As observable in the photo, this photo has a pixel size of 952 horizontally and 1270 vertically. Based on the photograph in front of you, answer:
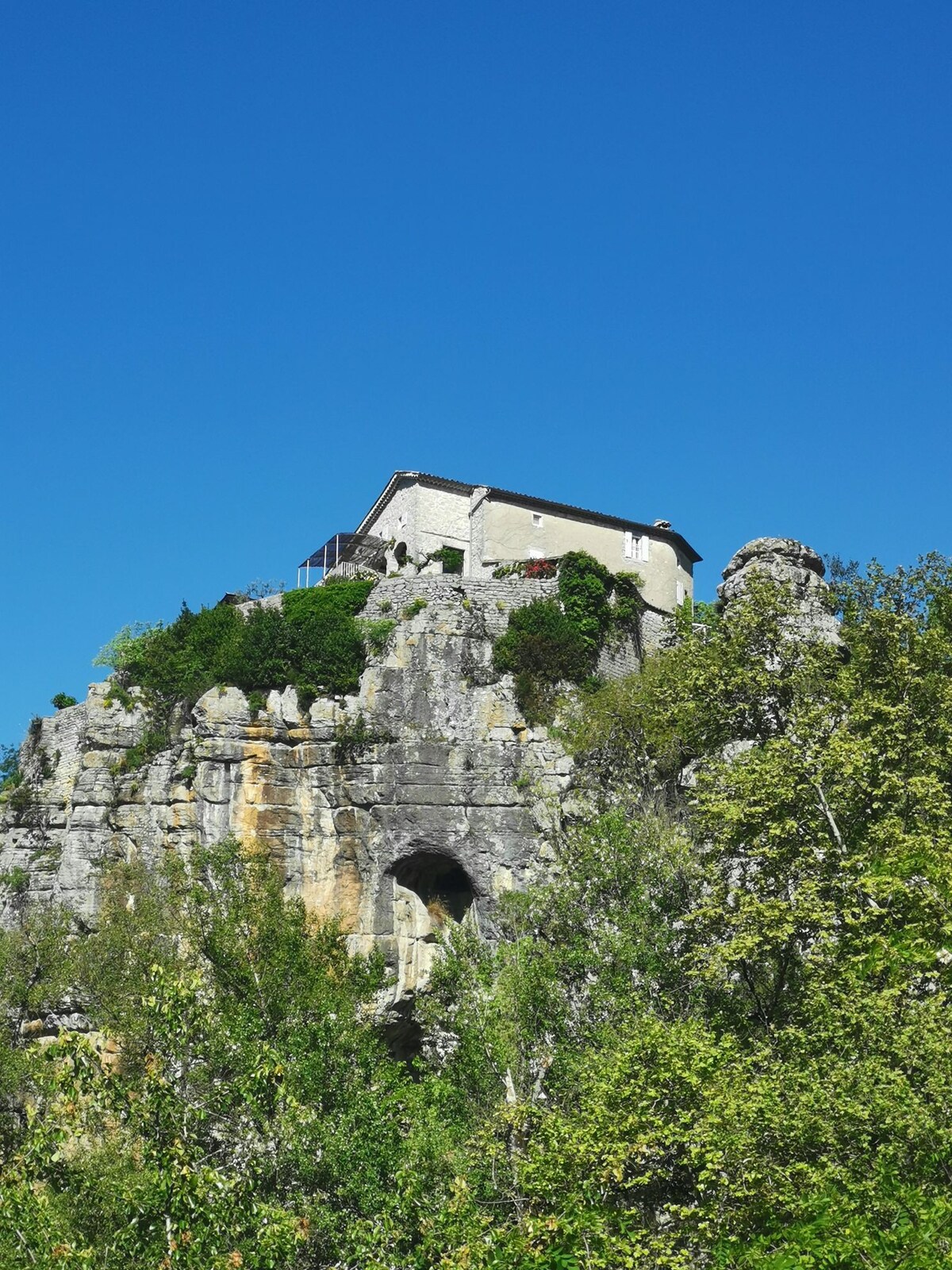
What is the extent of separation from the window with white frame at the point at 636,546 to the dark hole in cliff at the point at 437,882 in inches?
581

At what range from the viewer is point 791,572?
127ft

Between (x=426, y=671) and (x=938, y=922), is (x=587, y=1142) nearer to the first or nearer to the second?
(x=938, y=922)

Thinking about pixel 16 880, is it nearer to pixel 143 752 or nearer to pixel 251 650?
pixel 143 752

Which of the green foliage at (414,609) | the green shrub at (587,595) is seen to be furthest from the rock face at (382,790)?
the green shrub at (587,595)

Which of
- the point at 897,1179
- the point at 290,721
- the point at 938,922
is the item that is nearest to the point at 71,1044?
the point at 897,1179

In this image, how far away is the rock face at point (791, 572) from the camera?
36156 mm

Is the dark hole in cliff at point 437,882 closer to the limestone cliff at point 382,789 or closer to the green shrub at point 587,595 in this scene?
the limestone cliff at point 382,789

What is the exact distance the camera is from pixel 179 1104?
21547 millimetres

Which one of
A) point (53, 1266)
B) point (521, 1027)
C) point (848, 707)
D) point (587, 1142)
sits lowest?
point (53, 1266)

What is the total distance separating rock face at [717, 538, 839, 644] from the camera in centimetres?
3616

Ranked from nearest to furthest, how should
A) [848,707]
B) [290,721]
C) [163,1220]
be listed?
[163,1220] < [848,707] < [290,721]

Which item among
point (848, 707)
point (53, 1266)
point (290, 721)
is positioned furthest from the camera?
point (290, 721)

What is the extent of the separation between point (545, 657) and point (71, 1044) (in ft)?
77.1

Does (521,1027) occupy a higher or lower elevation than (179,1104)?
higher
